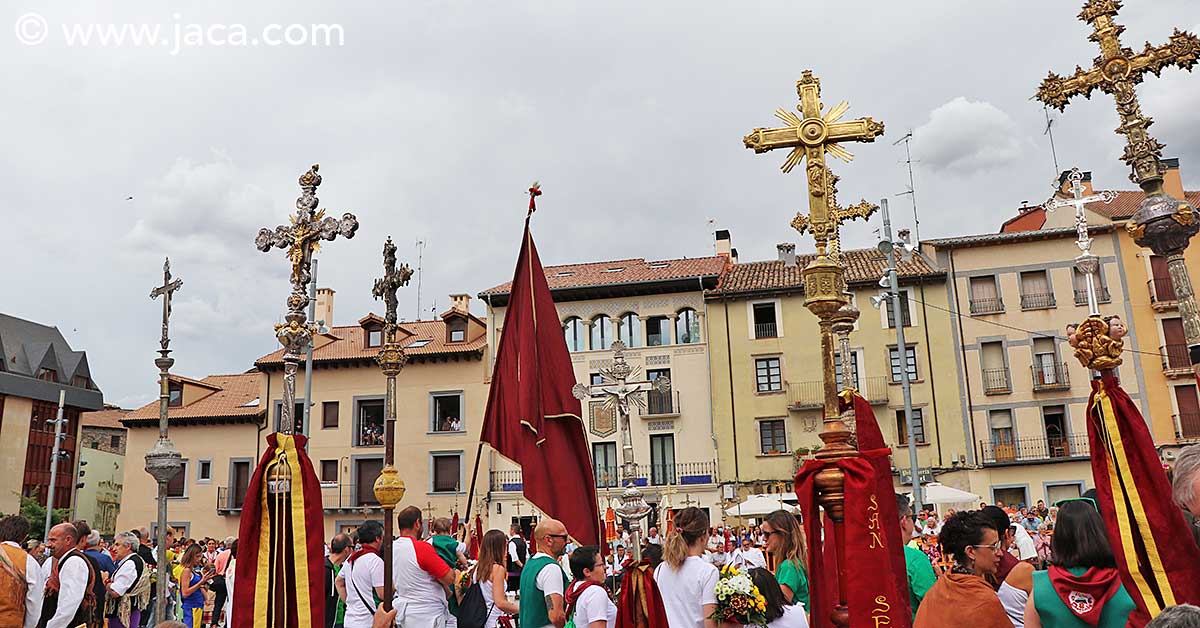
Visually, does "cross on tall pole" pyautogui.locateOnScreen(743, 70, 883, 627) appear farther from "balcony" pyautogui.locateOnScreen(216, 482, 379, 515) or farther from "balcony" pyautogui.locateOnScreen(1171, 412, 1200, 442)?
"balcony" pyautogui.locateOnScreen(216, 482, 379, 515)

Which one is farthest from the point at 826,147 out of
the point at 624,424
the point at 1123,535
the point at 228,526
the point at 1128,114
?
the point at 228,526

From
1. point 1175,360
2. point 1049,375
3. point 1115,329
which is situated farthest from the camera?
point 1049,375

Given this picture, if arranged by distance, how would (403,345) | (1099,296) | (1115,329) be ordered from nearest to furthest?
(1115,329) → (1099,296) → (403,345)

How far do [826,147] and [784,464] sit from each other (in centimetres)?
2825

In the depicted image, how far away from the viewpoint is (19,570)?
6.06 metres

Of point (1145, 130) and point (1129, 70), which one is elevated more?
point (1129, 70)

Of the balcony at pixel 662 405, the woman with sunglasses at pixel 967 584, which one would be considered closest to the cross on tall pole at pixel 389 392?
Answer: the woman with sunglasses at pixel 967 584

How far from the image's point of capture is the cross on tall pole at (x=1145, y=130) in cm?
543

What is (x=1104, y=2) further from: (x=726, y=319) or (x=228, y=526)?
(x=228, y=526)

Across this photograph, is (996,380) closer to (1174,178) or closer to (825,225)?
(1174,178)

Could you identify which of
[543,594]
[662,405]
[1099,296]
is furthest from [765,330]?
[543,594]

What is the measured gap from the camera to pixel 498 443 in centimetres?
798

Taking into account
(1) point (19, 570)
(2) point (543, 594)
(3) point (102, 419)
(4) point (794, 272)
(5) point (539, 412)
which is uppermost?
(4) point (794, 272)

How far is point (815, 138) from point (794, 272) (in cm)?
3040
